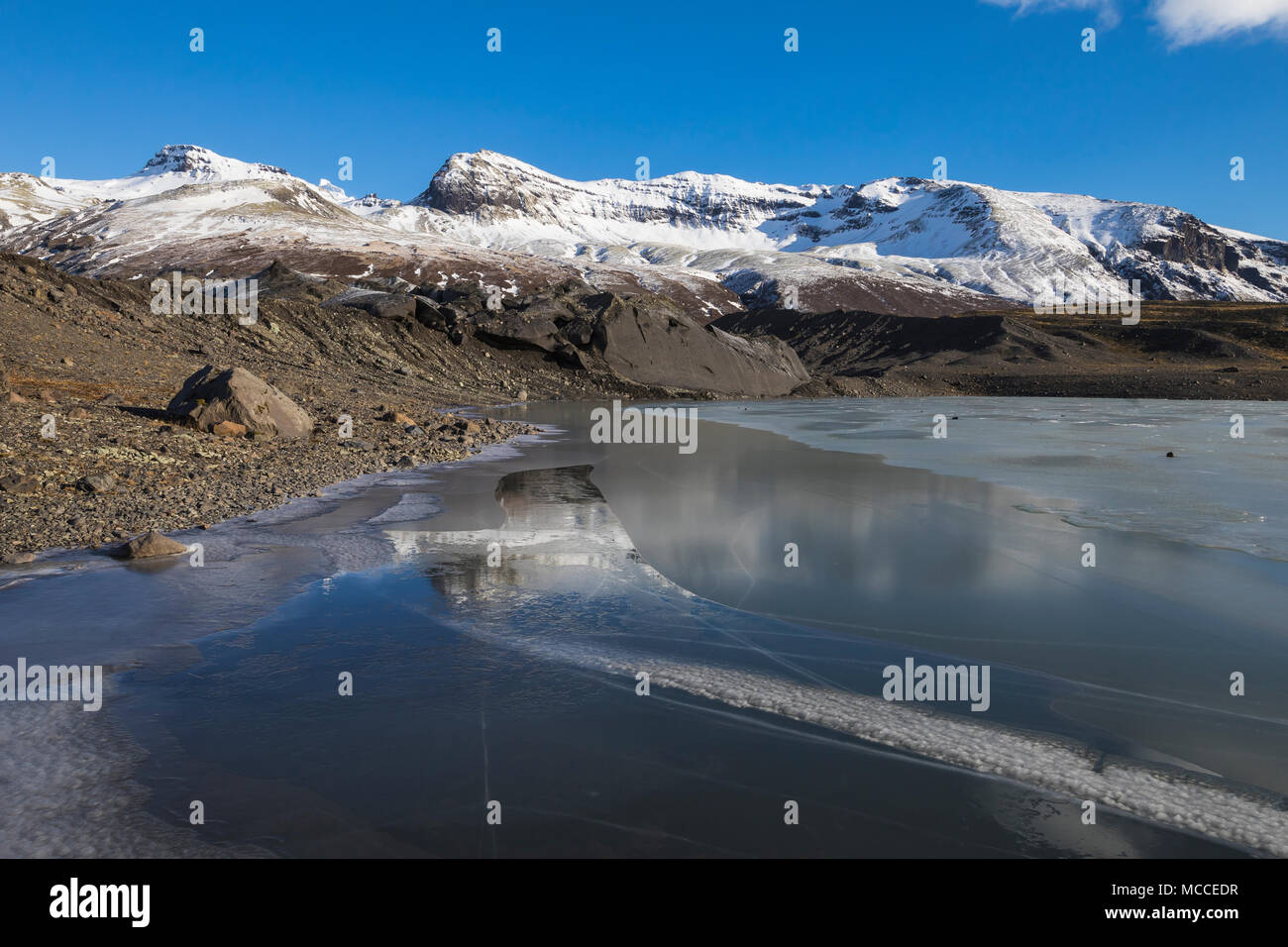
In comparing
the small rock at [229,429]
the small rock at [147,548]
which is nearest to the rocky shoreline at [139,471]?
the small rock at [229,429]

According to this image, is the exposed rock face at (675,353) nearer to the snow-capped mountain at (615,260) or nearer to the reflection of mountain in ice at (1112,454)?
the reflection of mountain in ice at (1112,454)

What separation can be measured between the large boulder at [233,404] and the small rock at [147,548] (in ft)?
23.5

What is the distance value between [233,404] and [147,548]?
7.74 metres

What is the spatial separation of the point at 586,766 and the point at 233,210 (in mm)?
156786

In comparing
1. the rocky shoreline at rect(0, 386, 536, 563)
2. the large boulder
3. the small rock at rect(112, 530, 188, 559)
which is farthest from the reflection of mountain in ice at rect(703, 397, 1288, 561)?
the large boulder

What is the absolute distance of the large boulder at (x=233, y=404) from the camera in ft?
45.0

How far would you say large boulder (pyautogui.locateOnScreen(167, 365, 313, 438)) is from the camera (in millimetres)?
13711

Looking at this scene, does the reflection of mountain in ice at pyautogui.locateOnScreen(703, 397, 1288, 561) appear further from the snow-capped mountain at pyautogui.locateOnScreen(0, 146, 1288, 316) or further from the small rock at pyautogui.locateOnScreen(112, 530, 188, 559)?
the snow-capped mountain at pyautogui.locateOnScreen(0, 146, 1288, 316)

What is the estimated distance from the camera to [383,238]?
397 ft

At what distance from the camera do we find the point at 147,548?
7.04 m
